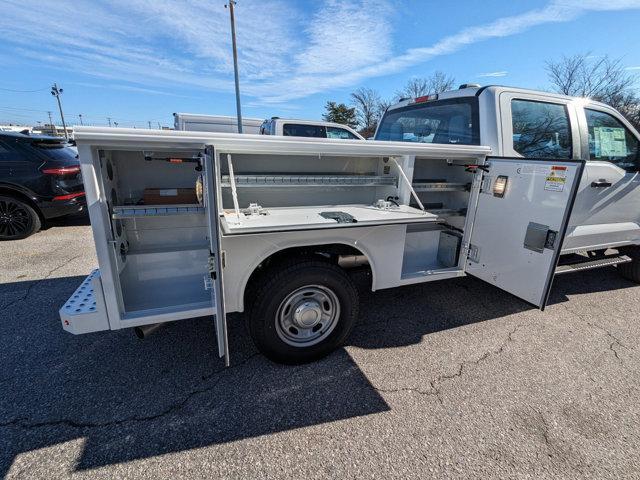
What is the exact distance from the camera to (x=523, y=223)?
2672 mm

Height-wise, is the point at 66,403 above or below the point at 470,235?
below

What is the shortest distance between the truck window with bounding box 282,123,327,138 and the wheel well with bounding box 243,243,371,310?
7.91m

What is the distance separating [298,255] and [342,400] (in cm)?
107

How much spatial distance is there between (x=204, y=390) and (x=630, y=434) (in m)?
2.80

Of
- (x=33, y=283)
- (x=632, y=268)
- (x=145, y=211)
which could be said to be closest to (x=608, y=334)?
(x=632, y=268)

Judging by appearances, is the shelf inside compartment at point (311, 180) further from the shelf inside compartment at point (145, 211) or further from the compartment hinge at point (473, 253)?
the compartment hinge at point (473, 253)

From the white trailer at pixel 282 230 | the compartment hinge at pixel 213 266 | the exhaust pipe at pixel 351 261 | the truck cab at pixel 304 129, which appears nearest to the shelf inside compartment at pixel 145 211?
the white trailer at pixel 282 230

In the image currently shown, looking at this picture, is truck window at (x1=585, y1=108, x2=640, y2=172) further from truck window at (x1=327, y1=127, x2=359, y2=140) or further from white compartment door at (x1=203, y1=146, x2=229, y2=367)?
truck window at (x1=327, y1=127, x2=359, y2=140)

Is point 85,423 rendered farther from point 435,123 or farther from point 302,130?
point 302,130

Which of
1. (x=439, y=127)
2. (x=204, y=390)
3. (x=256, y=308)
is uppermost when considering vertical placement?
(x=439, y=127)

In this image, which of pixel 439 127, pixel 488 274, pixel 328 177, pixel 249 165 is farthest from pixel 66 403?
pixel 439 127

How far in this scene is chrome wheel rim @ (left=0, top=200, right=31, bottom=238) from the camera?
5.33m

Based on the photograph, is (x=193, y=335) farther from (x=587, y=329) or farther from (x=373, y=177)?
(x=587, y=329)

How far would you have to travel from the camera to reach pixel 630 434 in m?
2.08
